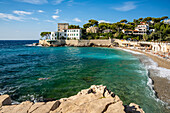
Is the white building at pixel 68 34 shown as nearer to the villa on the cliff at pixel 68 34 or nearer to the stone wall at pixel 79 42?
the villa on the cliff at pixel 68 34

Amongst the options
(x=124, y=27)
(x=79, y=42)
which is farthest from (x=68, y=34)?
(x=124, y=27)

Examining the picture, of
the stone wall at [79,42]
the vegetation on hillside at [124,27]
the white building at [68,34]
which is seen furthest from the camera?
the white building at [68,34]

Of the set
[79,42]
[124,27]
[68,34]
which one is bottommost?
[79,42]

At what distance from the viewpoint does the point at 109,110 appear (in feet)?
20.1

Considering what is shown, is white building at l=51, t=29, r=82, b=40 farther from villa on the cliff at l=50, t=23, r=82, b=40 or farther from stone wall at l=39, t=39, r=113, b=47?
stone wall at l=39, t=39, r=113, b=47

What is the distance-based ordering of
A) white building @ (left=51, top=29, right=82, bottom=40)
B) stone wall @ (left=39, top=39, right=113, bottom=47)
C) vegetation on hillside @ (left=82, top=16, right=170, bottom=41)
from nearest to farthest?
vegetation on hillside @ (left=82, top=16, right=170, bottom=41)
stone wall @ (left=39, top=39, right=113, bottom=47)
white building @ (left=51, top=29, right=82, bottom=40)

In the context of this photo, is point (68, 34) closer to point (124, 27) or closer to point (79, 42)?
point (79, 42)

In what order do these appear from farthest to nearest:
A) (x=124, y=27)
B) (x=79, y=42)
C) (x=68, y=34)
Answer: (x=124, y=27) → (x=68, y=34) → (x=79, y=42)

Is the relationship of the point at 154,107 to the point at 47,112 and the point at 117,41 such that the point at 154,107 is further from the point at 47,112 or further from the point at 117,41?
the point at 117,41

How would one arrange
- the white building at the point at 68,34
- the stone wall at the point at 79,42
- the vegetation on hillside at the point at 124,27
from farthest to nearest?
the white building at the point at 68,34
the stone wall at the point at 79,42
the vegetation on hillside at the point at 124,27

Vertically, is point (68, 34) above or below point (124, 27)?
below

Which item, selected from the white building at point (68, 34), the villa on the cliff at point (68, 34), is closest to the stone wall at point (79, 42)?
the villa on the cliff at point (68, 34)

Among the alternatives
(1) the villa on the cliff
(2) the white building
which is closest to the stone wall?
(1) the villa on the cliff

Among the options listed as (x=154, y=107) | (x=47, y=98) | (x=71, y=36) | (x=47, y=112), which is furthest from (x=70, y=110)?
(x=71, y=36)
